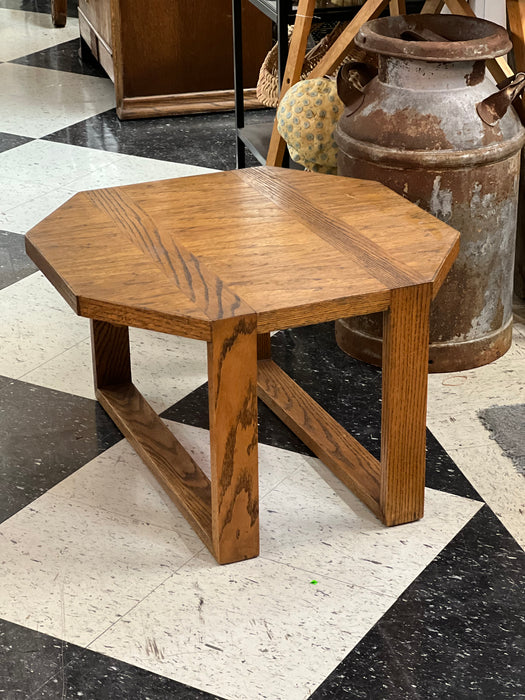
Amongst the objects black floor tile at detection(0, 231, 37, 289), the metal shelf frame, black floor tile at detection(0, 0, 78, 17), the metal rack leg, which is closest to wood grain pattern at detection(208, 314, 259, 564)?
black floor tile at detection(0, 231, 37, 289)

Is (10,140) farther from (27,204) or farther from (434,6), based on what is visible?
(434,6)

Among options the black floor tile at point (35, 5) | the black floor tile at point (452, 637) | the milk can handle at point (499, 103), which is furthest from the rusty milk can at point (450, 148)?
the black floor tile at point (35, 5)

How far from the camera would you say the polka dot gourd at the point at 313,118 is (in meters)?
2.15

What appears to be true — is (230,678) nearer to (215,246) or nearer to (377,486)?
(377,486)

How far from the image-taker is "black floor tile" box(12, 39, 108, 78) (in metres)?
4.09

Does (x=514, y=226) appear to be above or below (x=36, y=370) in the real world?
above

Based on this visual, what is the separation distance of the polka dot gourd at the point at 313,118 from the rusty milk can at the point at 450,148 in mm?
149

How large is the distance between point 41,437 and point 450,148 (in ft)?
2.94

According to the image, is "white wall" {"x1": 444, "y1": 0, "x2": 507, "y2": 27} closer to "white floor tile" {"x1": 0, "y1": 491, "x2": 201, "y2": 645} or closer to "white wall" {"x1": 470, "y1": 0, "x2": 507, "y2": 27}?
"white wall" {"x1": 470, "y1": 0, "x2": 507, "y2": 27}

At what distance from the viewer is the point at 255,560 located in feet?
4.92

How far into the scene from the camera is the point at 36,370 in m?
2.04

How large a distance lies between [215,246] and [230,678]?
619 mm

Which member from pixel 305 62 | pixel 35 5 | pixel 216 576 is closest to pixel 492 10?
pixel 305 62

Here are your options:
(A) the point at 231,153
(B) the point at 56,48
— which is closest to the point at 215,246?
(A) the point at 231,153
